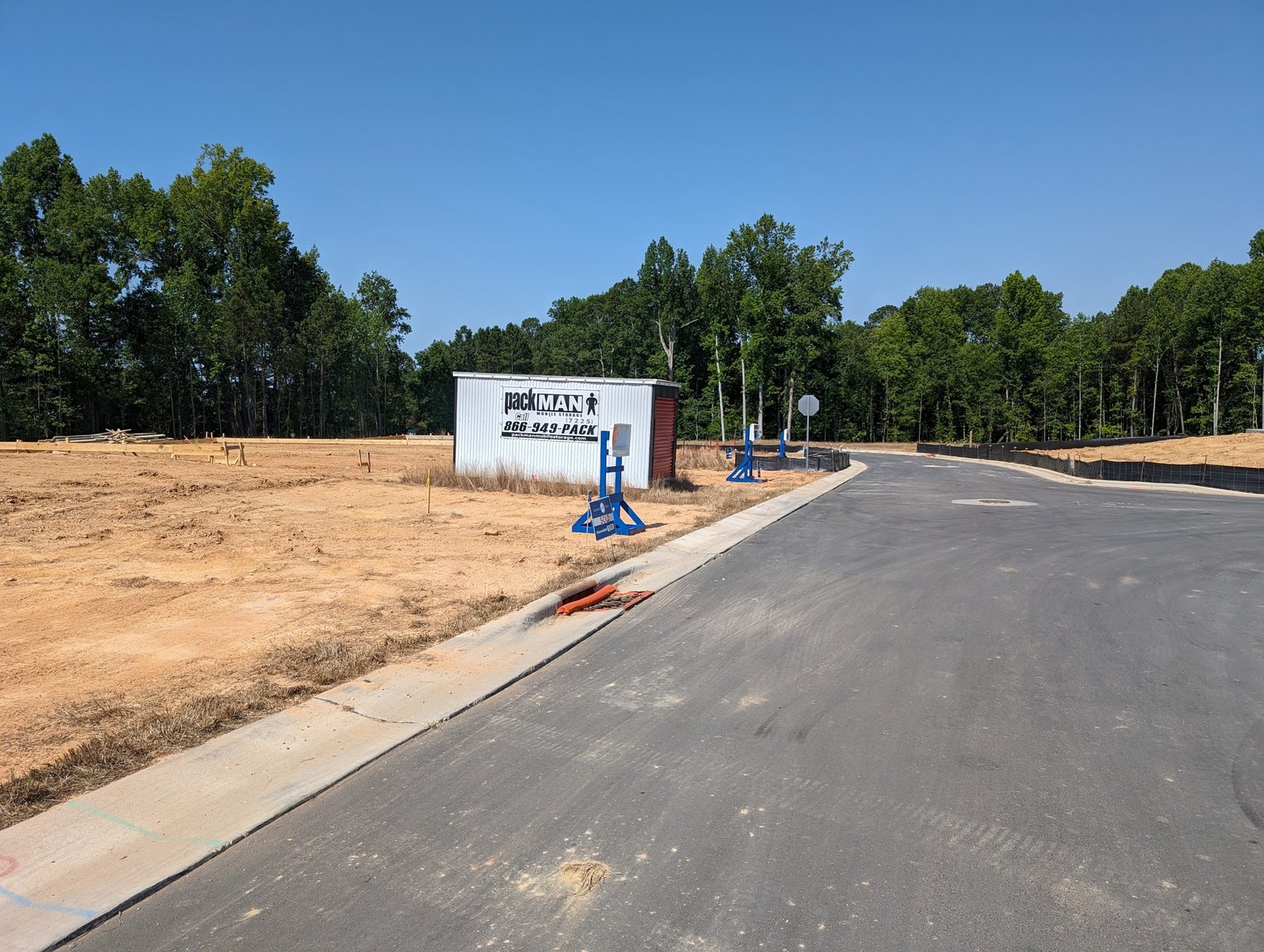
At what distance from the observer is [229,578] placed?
1011cm

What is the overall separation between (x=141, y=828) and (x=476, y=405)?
2076 centimetres

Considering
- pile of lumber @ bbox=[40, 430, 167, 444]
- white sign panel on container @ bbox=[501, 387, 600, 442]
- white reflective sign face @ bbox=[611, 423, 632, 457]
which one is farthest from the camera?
pile of lumber @ bbox=[40, 430, 167, 444]

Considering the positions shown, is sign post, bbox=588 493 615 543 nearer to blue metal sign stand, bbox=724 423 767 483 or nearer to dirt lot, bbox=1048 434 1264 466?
blue metal sign stand, bbox=724 423 767 483

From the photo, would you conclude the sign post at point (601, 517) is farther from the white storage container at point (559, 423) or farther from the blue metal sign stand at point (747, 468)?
the blue metal sign stand at point (747, 468)

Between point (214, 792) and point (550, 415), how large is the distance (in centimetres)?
1953

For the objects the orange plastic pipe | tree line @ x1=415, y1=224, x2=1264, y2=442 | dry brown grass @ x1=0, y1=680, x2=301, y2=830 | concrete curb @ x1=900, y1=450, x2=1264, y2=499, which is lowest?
dry brown grass @ x1=0, y1=680, x2=301, y2=830

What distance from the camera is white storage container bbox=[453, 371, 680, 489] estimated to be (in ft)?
75.2

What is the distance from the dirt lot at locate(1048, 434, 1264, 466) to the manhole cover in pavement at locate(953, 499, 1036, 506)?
820 inches

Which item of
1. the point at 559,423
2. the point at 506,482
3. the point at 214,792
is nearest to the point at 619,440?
the point at 506,482

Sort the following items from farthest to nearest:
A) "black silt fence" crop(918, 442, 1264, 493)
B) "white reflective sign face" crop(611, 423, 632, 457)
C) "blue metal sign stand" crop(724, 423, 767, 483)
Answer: "blue metal sign stand" crop(724, 423, 767, 483) < "black silt fence" crop(918, 442, 1264, 493) < "white reflective sign face" crop(611, 423, 632, 457)

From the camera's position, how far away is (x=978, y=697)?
5.97 m

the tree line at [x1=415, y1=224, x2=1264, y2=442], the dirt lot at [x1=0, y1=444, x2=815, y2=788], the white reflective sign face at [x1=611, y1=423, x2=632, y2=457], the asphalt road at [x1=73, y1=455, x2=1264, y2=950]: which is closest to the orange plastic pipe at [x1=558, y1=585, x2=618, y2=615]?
the dirt lot at [x1=0, y1=444, x2=815, y2=788]

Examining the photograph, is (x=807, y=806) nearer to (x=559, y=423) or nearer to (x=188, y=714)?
(x=188, y=714)

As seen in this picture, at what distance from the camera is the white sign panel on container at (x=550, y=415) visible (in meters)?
23.3
